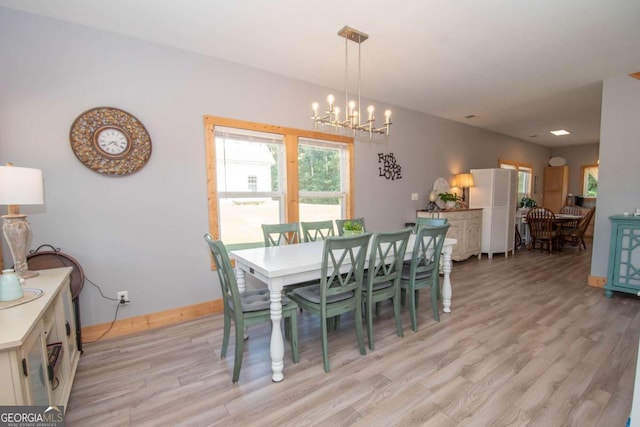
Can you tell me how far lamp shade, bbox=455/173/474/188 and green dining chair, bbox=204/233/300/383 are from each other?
461 cm

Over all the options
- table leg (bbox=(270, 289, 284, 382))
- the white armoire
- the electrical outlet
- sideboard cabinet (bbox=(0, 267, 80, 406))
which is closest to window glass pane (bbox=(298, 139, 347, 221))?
table leg (bbox=(270, 289, 284, 382))

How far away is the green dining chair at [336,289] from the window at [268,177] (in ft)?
4.38

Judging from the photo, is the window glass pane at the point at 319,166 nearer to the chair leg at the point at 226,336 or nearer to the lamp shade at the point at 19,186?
the chair leg at the point at 226,336

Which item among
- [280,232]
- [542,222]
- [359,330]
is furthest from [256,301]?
[542,222]

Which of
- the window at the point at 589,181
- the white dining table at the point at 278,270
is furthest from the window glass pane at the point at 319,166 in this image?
the window at the point at 589,181

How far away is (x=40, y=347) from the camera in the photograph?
4.42ft

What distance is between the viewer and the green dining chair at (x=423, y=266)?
257 cm

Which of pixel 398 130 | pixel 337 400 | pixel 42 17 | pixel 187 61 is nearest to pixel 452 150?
pixel 398 130

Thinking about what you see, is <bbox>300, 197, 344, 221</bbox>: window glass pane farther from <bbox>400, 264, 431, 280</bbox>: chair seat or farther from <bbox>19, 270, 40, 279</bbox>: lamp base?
<bbox>19, 270, 40, 279</bbox>: lamp base

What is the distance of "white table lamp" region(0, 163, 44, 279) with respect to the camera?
5.32 ft

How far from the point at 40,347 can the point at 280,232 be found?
1.92m

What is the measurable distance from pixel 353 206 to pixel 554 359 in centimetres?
261

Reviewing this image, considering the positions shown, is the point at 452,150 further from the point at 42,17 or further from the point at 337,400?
the point at 42,17

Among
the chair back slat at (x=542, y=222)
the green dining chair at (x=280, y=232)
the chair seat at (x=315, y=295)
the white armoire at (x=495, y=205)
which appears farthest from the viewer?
the chair back slat at (x=542, y=222)
